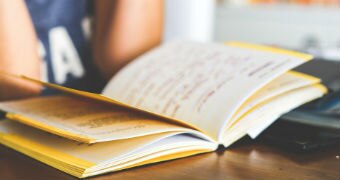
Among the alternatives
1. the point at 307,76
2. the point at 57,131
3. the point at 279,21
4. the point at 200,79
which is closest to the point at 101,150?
the point at 57,131

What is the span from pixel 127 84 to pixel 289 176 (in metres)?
0.26

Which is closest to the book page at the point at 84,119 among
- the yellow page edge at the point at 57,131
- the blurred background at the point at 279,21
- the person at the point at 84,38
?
the yellow page edge at the point at 57,131

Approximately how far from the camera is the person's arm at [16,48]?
621 mm

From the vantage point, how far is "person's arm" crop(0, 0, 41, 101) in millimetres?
621

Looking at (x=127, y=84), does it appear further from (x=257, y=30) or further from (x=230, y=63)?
(x=257, y=30)

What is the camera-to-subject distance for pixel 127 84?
0.61 m

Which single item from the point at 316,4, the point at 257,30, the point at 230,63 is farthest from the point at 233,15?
the point at 230,63

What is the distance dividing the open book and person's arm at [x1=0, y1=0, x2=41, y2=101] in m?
0.06

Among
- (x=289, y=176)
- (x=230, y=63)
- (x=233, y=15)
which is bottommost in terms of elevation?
(x=289, y=176)

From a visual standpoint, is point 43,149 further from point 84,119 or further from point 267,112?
point 267,112

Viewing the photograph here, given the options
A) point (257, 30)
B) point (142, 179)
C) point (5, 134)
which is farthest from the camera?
point (257, 30)

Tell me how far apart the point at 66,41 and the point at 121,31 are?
9 centimetres

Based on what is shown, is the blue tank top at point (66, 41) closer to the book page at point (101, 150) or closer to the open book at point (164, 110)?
the open book at point (164, 110)

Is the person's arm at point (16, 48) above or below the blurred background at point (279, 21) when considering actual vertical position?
below
